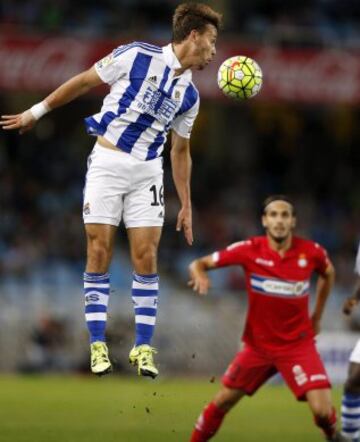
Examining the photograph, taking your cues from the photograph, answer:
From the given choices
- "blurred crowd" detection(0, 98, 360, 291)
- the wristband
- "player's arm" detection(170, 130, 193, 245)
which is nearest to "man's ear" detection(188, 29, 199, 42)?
"player's arm" detection(170, 130, 193, 245)

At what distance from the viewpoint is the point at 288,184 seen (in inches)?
1047

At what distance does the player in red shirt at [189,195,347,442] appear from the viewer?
11.7m

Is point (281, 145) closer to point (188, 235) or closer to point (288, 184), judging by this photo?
point (288, 184)

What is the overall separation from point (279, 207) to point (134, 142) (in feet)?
5.70

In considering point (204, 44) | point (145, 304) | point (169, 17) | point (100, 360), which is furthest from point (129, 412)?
point (169, 17)

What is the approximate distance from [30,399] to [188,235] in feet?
20.8

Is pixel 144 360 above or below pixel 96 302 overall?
below

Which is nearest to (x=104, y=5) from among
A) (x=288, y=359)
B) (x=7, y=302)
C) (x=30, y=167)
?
(x=30, y=167)

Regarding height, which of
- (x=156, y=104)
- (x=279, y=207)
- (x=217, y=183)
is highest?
(x=156, y=104)

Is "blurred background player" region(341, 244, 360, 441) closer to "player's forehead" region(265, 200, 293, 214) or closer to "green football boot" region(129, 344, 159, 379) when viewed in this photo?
"player's forehead" region(265, 200, 293, 214)

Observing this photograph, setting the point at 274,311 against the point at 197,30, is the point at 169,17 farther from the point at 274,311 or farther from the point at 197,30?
the point at 197,30

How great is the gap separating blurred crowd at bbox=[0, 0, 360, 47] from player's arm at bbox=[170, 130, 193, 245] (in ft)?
36.1

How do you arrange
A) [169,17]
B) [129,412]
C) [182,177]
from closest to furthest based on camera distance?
[182,177]
[129,412]
[169,17]

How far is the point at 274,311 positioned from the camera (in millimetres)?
11961
